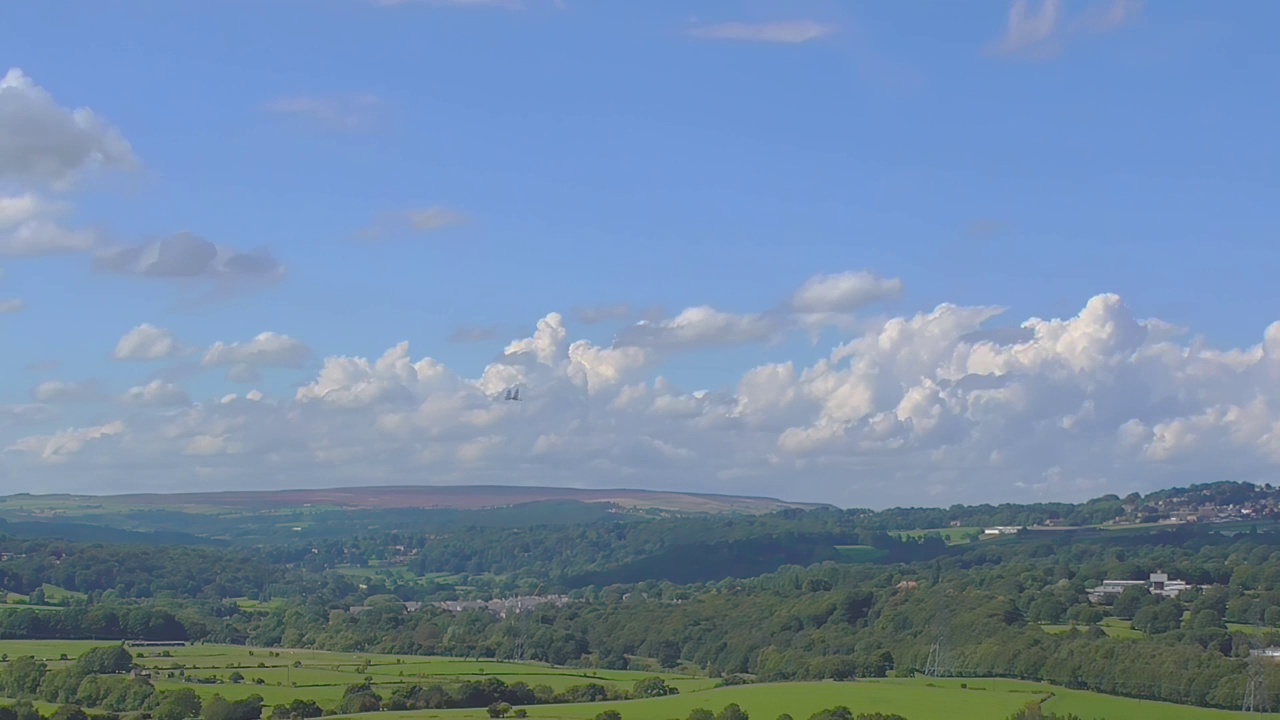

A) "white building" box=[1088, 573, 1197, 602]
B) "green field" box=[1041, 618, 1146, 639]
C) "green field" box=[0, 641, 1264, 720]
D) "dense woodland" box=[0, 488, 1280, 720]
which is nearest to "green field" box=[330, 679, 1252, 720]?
"green field" box=[0, 641, 1264, 720]

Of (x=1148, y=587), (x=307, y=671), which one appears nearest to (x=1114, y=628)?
(x=1148, y=587)

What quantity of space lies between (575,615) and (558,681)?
64.9 metres

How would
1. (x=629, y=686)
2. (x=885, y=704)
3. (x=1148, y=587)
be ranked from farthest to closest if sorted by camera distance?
(x=1148, y=587) < (x=629, y=686) < (x=885, y=704)

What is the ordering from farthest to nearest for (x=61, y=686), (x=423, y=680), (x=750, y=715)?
(x=423, y=680) → (x=61, y=686) → (x=750, y=715)

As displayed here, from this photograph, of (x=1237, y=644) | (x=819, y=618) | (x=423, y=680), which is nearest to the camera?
(x=423, y=680)

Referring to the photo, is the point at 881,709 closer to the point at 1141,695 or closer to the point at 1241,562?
the point at 1141,695

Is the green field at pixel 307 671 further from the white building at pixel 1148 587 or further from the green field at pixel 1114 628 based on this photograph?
the white building at pixel 1148 587

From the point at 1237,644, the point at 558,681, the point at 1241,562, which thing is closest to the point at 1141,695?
the point at 1237,644

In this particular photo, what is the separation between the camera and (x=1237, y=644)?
11350cm

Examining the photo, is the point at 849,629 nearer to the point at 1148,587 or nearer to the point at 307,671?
the point at 1148,587

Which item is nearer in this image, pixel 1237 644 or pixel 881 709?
pixel 881 709

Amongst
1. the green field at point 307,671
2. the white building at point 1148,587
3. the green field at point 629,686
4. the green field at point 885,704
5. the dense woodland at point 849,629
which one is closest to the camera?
the green field at point 885,704

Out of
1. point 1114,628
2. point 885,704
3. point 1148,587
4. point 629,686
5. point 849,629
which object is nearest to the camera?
point 885,704

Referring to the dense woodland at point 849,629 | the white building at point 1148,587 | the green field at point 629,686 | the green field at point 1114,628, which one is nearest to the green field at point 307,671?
the green field at point 629,686
